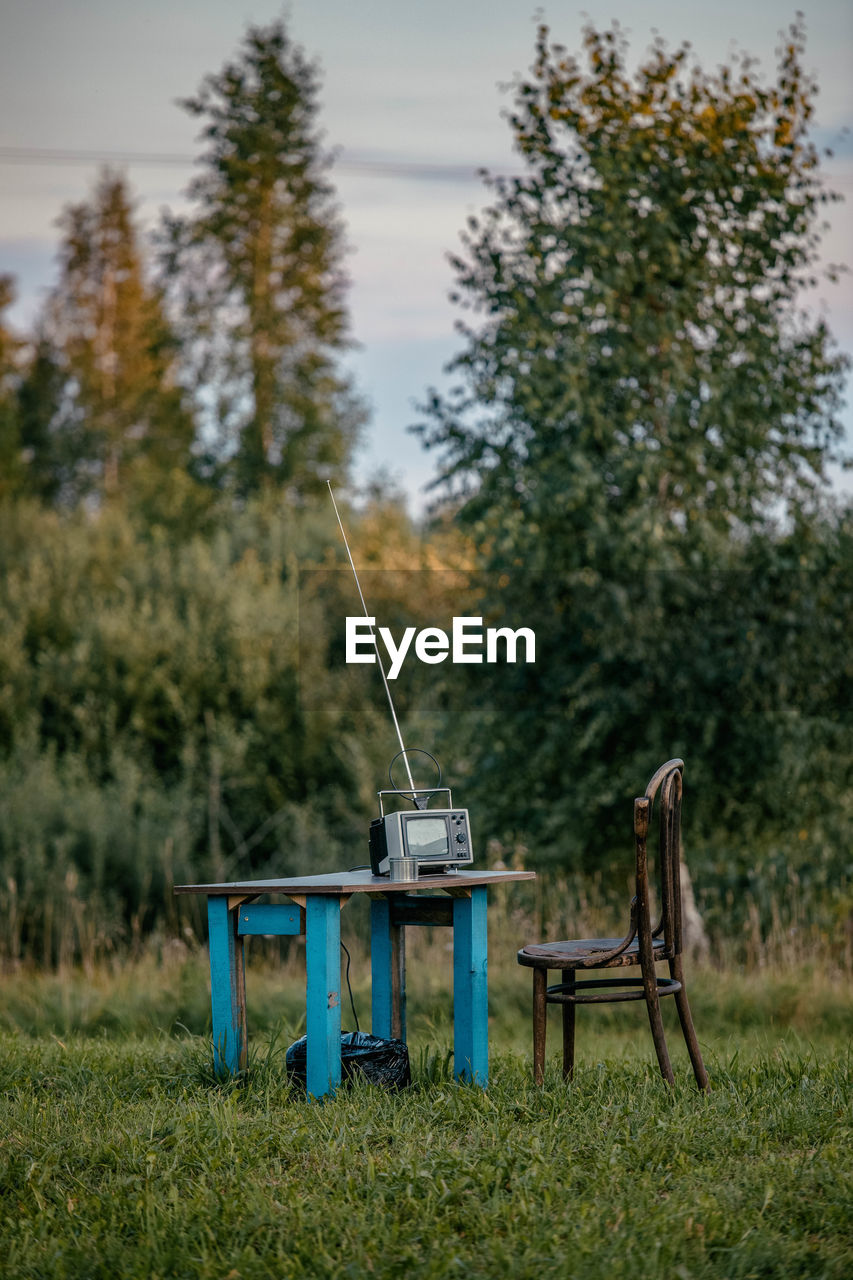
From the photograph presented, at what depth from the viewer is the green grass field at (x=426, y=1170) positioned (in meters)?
3.03

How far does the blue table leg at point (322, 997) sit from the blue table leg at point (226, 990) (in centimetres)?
41

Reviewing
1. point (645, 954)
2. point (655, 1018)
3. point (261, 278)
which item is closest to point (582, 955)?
point (645, 954)

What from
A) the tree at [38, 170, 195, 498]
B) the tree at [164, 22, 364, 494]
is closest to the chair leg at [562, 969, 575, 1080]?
the tree at [164, 22, 364, 494]

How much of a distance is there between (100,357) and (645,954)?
2459 cm

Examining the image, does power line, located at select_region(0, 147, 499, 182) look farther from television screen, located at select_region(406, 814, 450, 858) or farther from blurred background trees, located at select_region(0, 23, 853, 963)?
→ television screen, located at select_region(406, 814, 450, 858)

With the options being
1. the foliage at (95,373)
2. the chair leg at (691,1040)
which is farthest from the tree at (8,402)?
the chair leg at (691,1040)

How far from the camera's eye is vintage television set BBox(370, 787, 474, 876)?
459cm

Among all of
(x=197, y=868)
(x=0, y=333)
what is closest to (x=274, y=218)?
(x=0, y=333)

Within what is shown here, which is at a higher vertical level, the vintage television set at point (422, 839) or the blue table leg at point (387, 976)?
the vintage television set at point (422, 839)

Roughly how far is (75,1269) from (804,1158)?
6.67ft

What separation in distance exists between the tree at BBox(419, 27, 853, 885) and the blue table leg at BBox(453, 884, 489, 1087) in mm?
3265

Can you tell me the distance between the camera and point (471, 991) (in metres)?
4.65

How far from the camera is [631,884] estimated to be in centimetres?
923

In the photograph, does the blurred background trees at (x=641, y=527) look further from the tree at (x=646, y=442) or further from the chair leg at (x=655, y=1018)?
the chair leg at (x=655, y=1018)
